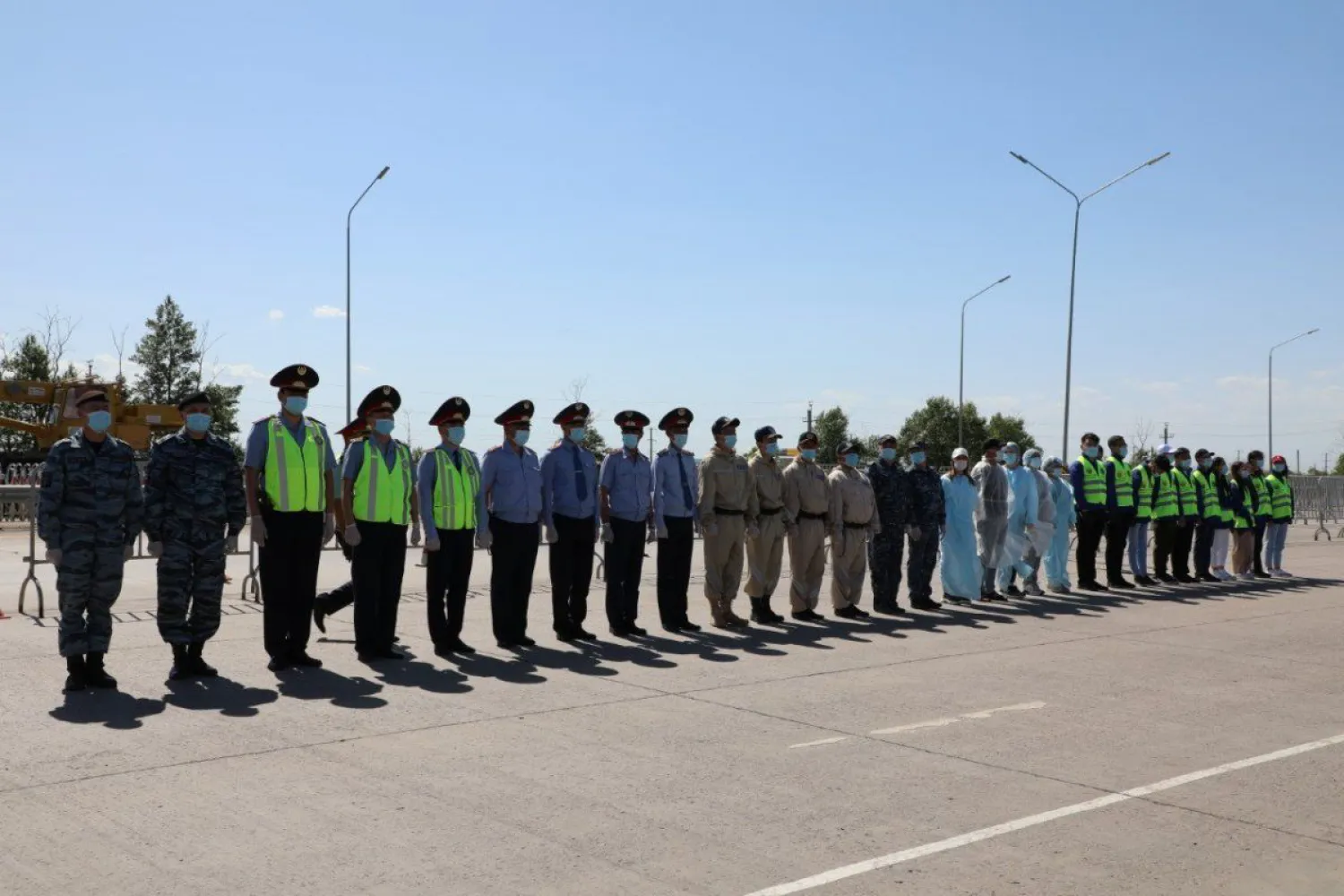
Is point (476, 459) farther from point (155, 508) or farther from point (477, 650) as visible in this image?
point (155, 508)

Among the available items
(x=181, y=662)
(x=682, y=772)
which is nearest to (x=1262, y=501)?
(x=682, y=772)

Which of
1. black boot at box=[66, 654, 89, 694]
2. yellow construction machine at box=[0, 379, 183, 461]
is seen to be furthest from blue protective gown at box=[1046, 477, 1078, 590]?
yellow construction machine at box=[0, 379, 183, 461]

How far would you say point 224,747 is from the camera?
709cm

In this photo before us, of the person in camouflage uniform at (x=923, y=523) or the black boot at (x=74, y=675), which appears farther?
the person in camouflage uniform at (x=923, y=523)

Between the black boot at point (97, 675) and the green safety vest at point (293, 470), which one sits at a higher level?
the green safety vest at point (293, 470)

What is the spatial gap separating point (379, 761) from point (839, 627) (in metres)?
6.96

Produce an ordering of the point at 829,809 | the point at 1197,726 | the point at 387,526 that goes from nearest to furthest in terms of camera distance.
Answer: the point at 829,809
the point at 1197,726
the point at 387,526

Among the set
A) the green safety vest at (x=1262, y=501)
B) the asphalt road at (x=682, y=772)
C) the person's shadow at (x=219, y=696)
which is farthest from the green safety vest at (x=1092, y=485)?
the person's shadow at (x=219, y=696)

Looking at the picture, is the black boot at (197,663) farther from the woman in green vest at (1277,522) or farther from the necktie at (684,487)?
the woman in green vest at (1277,522)

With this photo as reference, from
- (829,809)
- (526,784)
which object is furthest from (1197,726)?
(526,784)

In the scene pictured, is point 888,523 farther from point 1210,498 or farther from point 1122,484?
point 1210,498

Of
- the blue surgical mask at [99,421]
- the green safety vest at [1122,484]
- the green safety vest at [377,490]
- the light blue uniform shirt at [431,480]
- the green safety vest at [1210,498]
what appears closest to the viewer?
the blue surgical mask at [99,421]

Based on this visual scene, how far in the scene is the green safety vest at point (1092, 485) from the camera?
17547 mm

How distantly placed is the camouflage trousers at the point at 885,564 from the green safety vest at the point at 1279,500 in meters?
9.22
